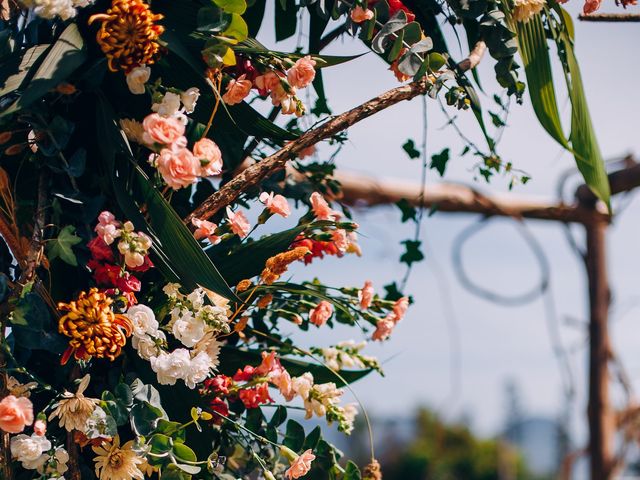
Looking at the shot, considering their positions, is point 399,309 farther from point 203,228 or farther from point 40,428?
point 40,428

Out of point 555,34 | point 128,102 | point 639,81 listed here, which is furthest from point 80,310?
point 639,81

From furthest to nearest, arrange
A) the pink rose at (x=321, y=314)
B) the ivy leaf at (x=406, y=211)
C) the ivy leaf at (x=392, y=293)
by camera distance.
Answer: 1. the ivy leaf at (x=406, y=211)
2. the ivy leaf at (x=392, y=293)
3. the pink rose at (x=321, y=314)

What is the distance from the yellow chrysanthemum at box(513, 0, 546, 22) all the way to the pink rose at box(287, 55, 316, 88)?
0.26m

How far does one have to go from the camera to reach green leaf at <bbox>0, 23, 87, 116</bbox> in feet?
2.29

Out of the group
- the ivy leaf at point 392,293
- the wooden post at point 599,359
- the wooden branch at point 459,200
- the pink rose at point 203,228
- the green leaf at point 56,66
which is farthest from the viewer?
the wooden post at point 599,359

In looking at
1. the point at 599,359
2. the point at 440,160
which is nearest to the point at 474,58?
the point at 440,160

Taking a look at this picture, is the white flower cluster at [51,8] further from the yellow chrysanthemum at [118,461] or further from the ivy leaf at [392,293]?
the ivy leaf at [392,293]

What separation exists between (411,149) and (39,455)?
66 centimetres

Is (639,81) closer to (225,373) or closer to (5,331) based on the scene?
(225,373)

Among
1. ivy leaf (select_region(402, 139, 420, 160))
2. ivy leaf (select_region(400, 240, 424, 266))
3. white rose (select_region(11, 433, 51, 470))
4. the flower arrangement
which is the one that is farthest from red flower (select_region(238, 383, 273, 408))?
ivy leaf (select_region(402, 139, 420, 160))

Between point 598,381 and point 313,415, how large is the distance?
144 centimetres

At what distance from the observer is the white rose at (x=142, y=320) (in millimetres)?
772

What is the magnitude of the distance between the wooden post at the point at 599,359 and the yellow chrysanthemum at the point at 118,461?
5.40ft

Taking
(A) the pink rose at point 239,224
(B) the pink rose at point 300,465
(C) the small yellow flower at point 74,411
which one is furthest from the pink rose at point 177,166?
(B) the pink rose at point 300,465
